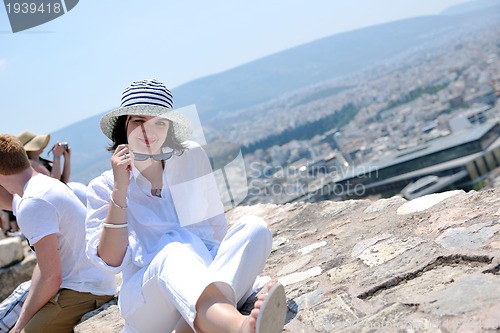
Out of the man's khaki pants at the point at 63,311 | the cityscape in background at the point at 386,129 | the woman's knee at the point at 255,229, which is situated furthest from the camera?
the cityscape in background at the point at 386,129

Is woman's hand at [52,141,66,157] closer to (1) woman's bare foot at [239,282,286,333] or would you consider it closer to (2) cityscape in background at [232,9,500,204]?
(1) woman's bare foot at [239,282,286,333]

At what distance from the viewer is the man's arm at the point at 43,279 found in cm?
241

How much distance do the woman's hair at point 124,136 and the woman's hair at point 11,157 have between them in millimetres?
621

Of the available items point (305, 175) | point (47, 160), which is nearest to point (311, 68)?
point (305, 175)

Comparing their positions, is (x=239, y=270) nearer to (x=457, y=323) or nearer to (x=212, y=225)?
(x=212, y=225)

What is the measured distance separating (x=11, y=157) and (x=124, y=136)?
0.75 metres

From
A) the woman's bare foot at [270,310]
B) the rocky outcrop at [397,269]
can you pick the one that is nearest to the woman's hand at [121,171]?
the woman's bare foot at [270,310]

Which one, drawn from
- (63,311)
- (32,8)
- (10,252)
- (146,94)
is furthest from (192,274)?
(32,8)

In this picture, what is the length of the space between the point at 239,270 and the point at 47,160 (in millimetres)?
2875

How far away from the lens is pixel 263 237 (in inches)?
74.6

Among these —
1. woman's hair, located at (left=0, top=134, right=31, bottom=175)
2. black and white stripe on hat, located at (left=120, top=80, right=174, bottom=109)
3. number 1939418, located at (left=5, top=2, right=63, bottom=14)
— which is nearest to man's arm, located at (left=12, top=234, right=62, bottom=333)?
woman's hair, located at (left=0, top=134, right=31, bottom=175)

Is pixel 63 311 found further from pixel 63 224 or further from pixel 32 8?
pixel 32 8

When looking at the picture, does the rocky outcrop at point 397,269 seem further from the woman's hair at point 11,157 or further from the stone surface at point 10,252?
the stone surface at point 10,252

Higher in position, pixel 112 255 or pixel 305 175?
pixel 112 255
